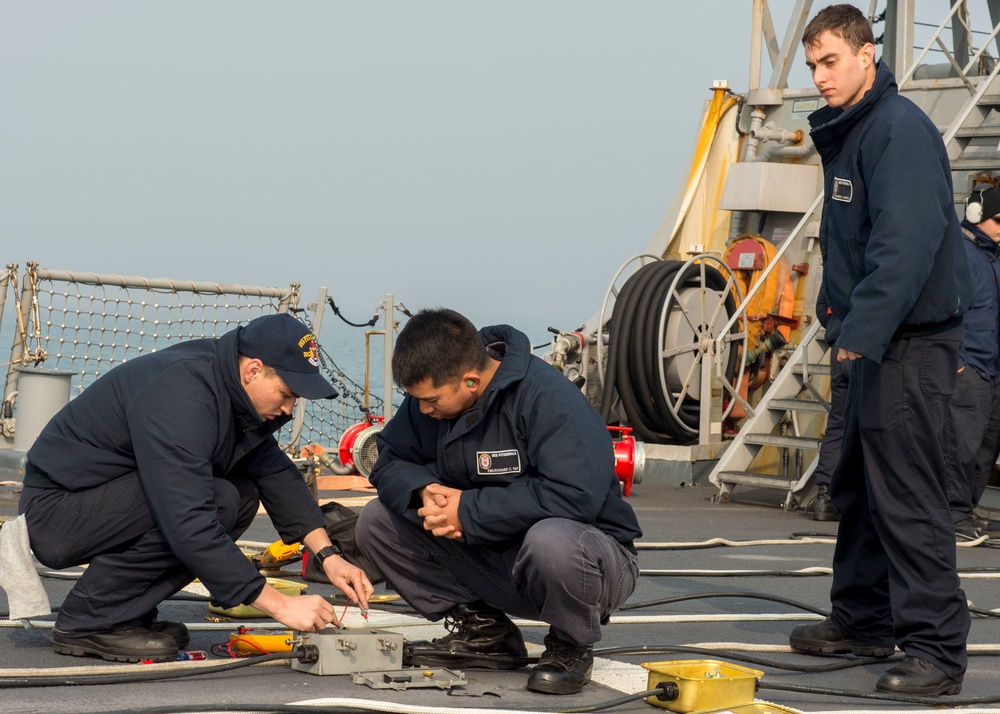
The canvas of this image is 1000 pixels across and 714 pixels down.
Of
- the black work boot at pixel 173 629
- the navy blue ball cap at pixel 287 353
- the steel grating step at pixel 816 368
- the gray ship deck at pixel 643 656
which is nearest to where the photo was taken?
the gray ship deck at pixel 643 656

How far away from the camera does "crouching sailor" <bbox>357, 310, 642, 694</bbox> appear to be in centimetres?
349

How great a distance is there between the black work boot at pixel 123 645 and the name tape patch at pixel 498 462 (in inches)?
40.5

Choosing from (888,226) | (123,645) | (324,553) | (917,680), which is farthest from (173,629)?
(888,226)

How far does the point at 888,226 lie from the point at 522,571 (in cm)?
142

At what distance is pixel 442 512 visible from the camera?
142 inches

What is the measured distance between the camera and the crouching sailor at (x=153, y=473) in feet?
11.6

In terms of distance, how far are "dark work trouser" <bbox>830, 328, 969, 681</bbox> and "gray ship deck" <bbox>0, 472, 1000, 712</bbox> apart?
8.0 inches

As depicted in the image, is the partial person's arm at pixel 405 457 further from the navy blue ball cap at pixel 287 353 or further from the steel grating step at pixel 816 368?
the steel grating step at pixel 816 368

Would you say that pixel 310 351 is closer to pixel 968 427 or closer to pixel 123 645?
pixel 123 645

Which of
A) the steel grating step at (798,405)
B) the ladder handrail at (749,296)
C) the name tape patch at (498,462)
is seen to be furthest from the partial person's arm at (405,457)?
the ladder handrail at (749,296)

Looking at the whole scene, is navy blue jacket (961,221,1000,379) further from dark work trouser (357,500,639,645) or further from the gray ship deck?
dark work trouser (357,500,639,645)

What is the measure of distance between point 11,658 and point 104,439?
2.20ft

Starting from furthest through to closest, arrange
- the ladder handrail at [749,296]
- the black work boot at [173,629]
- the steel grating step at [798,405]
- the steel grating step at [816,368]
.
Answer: the ladder handrail at [749,296] → the steel grating step at [816,368] → the steel grating step at [798,405] → the black work boot at [173,629]

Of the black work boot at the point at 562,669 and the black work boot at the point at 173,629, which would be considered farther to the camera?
the black work boot at the point at 173,629
